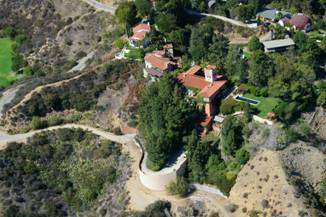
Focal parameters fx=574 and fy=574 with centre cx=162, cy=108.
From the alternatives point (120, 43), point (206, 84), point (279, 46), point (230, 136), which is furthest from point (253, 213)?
point (120, 43)

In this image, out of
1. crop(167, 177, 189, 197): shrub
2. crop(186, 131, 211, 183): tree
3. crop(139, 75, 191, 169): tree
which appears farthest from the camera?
crop(139, 75, 191, 169): tree

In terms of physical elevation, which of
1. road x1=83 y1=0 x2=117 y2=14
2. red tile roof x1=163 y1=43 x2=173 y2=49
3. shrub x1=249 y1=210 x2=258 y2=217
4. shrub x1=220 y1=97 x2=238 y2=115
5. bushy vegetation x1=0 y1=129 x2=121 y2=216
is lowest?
bushy vegetation x1=0 y1=129 x2=121 y2=216

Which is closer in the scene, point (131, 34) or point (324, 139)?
point (324, 139)

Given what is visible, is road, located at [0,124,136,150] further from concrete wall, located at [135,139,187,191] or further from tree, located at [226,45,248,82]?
tree, located at [226,45,248,82]

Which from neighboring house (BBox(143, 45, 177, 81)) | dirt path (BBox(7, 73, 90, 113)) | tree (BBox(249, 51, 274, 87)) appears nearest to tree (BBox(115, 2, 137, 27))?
neighboring house (BBox(143, 45, 177, 81))

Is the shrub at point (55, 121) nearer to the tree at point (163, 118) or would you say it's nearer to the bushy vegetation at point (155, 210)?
the tree at point (163, 118)

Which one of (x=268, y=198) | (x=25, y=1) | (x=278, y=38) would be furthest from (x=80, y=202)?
(x=25, y=1)

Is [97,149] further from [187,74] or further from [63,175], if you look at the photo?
[187,74]
